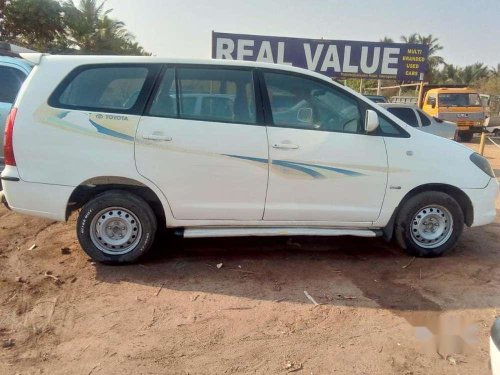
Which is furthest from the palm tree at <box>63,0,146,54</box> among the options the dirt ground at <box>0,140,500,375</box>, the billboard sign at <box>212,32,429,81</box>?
the dirt ground at <box>0,140,500,375</box>

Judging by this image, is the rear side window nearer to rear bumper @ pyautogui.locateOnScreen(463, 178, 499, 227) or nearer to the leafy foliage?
rear bumper @ pyautogui.locateOnScreen(463, 178, 499, 227)

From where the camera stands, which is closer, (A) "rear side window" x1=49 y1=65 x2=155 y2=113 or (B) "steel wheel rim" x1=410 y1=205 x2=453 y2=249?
(A) "rear side window" x1=49 y1=65 x2=155 y2=113

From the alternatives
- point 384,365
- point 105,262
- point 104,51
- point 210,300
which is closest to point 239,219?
point 210,300

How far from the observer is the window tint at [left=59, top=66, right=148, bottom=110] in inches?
157

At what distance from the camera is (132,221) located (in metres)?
4.16

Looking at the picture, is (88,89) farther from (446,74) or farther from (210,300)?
(446,74)

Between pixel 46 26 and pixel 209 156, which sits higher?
pixel 46 26

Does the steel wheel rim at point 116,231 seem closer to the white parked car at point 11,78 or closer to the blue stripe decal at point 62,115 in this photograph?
the blue stripe decal at point 62,115

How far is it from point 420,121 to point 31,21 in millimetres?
20587

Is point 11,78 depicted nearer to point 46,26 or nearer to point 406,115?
point 406,115

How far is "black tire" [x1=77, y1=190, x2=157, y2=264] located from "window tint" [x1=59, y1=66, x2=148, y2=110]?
0.82 m

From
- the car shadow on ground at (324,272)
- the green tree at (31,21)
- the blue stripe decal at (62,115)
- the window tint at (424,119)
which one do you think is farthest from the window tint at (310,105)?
the green tree at (31,21)

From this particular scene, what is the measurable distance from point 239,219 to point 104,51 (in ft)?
106

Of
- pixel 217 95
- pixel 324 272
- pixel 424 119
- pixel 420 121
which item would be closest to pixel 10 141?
pixel 217 95
